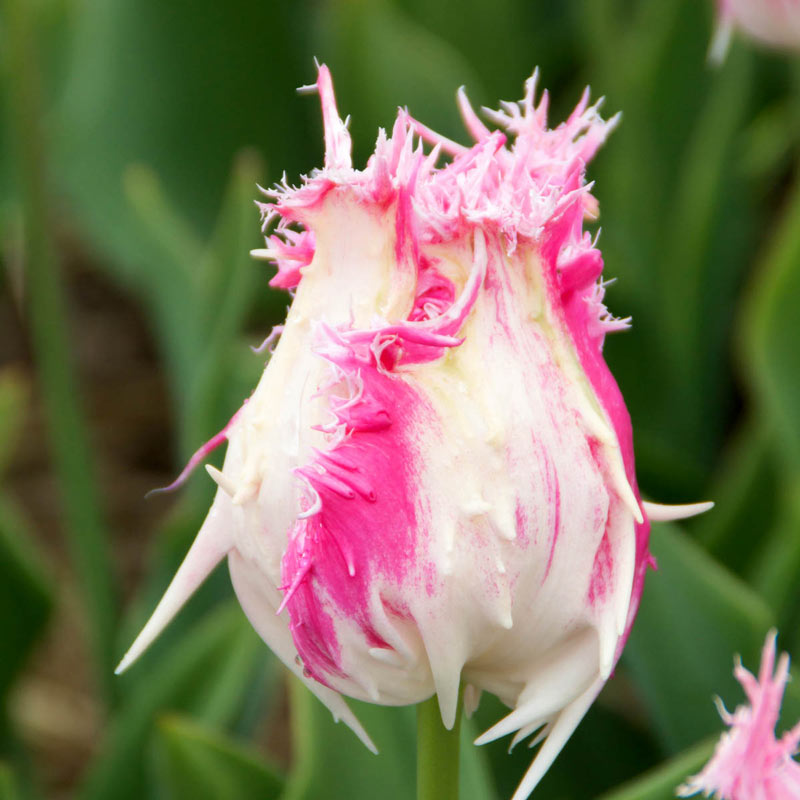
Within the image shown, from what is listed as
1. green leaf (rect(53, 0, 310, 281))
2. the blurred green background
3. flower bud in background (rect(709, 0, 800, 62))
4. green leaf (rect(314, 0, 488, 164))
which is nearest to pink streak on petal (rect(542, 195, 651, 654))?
the blurred green background

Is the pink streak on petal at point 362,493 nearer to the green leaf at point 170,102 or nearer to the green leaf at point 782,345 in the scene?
the green leaf at point 782,345

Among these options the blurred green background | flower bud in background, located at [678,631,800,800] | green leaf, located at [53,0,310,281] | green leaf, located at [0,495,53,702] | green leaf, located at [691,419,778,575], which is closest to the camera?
flower bud in background, located at [678,631,800,800]

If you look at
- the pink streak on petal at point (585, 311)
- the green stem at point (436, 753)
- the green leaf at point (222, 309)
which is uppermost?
the pink streak on petal at point (585, 311)

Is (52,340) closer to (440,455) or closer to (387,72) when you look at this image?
(387,72)

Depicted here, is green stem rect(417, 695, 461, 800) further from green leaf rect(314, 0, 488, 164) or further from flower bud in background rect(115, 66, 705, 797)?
green leaf rect(314, 0, 488, 164)

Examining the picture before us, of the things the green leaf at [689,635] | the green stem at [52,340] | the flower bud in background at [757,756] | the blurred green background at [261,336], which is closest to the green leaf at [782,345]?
the blurred green background at [261,336]

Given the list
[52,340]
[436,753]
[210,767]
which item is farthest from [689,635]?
[52,340]

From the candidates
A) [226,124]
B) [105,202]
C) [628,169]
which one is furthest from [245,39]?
[628,169]
